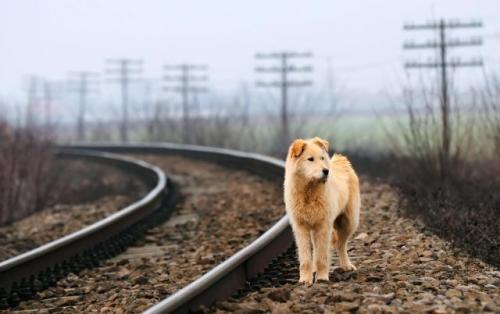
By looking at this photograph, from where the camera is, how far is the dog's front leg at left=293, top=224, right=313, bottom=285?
6477 mm

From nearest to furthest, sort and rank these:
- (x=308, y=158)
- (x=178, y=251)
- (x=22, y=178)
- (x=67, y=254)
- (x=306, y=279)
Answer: (x=308, y=158) < (x=306, y=279) < (x=67, y=254) < (x=178, y=251) < (x=22, y=178)

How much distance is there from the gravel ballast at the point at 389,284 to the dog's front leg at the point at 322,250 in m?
0.13

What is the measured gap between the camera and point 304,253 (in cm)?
653

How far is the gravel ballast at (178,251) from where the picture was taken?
7258mm

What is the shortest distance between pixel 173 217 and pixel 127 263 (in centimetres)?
370

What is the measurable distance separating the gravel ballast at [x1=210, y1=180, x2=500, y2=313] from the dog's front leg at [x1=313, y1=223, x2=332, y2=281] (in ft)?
0.44

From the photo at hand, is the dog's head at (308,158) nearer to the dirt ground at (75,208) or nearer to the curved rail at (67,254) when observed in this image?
the curved rail at (67,254)

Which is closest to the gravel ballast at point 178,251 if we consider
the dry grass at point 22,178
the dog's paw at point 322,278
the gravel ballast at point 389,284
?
the gravel ballast at point 389,284

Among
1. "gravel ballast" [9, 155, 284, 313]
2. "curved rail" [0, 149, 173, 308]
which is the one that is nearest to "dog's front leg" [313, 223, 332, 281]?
"gravel ballast" [9, 155, 284, 313]

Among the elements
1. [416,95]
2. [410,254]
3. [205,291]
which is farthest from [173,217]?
[205,291]

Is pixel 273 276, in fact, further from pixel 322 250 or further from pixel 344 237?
pixel 322 250

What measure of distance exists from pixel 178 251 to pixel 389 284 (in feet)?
13.8

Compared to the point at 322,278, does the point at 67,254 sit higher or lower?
lower

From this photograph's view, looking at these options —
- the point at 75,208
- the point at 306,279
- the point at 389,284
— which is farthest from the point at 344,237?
the point at 75,208
